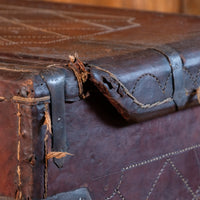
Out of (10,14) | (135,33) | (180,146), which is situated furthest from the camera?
(10,14)

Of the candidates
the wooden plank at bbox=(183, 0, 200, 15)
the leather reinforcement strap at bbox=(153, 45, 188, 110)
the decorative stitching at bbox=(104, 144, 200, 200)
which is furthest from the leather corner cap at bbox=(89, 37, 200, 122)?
the wooden plank at bbox=(183, 0, 200, 15)

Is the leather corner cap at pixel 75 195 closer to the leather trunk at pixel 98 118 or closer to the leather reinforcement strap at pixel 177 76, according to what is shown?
the leather trunk at pixel 98 118

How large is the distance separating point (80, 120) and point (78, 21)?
75 centimetres

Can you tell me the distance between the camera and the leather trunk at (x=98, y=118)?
34.3 inches

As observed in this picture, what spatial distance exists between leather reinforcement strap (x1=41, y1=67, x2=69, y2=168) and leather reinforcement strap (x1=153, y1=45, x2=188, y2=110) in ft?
0.88

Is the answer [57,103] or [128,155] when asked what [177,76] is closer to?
[128,155]

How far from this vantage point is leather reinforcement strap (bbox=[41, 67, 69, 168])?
0.86 m

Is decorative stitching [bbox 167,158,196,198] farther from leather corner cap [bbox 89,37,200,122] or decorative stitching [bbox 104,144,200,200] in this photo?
leather corner cap [bbox 89,37,200,122]

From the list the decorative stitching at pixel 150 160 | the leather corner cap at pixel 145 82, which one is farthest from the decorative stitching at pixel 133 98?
the decorative stitching at pixel 150 160

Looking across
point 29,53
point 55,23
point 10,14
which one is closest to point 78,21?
point 55,23

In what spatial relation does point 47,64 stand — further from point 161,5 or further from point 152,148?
point 161,5

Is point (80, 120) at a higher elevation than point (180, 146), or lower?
higher

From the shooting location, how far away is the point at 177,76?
3.49ft

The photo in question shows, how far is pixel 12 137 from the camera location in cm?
89
